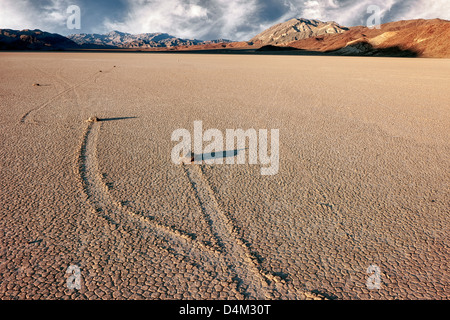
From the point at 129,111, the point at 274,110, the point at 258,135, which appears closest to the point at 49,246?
the point at 258,135

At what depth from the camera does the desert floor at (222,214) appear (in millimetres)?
1981

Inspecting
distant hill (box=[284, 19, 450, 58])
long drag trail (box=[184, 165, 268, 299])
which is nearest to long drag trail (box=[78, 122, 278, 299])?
long drag trail (box=[184, 165, 268, 299])

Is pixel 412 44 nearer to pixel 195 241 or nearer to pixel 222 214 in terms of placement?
pixel 222 214

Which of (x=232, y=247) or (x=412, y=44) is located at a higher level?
(x=412, y=44)

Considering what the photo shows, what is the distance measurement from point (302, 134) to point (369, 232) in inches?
107

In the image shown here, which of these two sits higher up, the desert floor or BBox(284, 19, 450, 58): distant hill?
BBox(284, 19, 450, 58): distant hill

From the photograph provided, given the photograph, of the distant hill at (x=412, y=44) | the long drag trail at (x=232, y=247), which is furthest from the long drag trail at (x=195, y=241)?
the distant hill at (x=412, y=44)

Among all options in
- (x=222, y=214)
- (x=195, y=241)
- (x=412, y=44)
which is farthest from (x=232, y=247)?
(x=412, y=44)

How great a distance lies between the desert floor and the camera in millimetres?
Result: 1981

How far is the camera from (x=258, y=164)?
12.6 ft

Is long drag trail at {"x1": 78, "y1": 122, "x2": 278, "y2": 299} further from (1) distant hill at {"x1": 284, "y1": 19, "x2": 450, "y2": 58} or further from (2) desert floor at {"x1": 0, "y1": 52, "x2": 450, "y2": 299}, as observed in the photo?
(1) distant hill at {"x1": 284, "y1": 19, "x2": 450, "y2": 58}

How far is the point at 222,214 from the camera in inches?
108

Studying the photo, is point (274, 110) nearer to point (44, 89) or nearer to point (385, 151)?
point (385, 151)

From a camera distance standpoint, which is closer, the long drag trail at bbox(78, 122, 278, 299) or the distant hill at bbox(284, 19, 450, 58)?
the long drag trail at bbox(78, 122, 278, 299)
